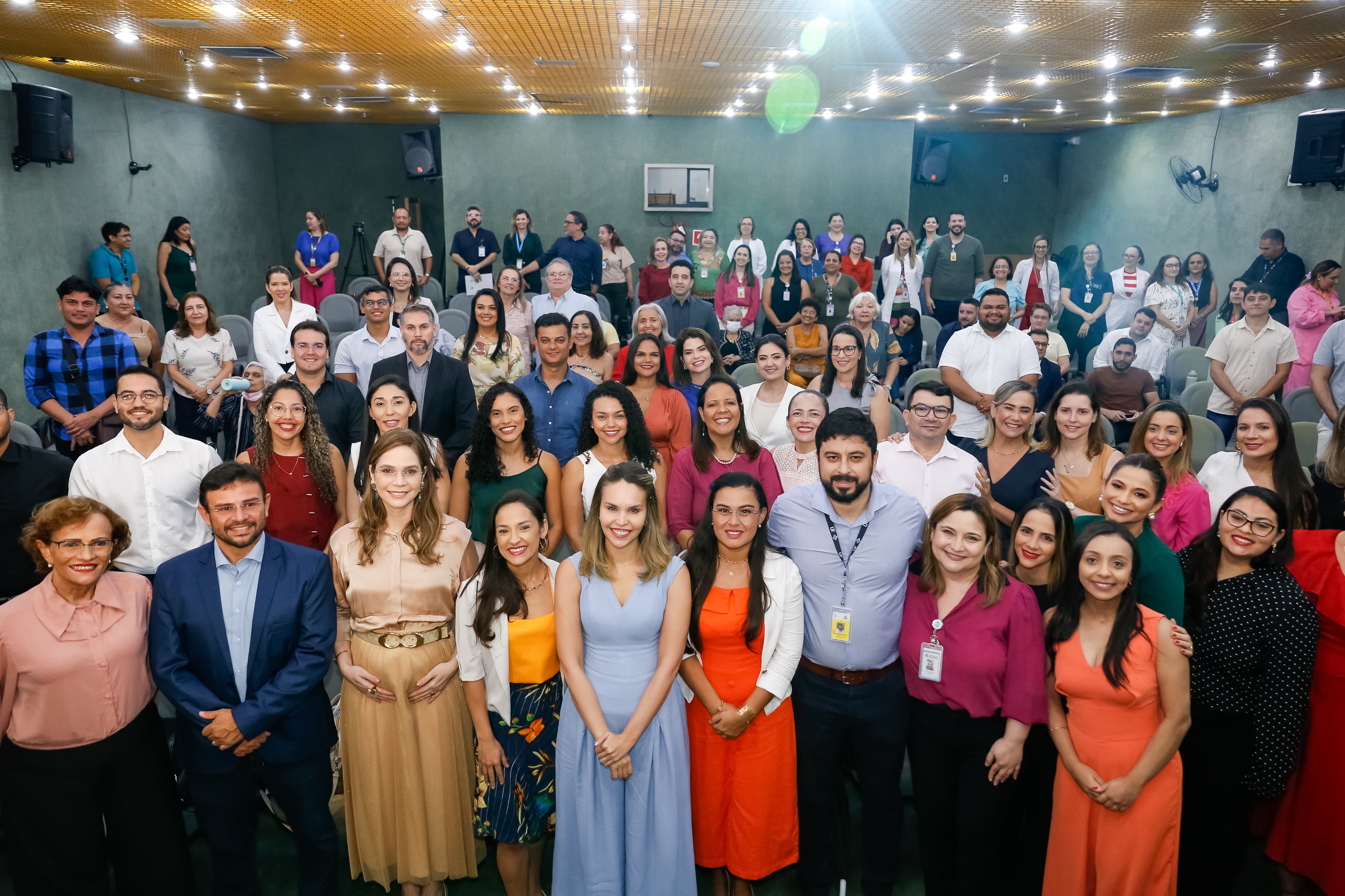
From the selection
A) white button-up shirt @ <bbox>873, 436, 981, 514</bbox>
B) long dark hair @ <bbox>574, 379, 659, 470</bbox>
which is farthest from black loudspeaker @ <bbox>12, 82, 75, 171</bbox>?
white button-up shirt @ <bbox>873, 436, 981, 514</bbox>

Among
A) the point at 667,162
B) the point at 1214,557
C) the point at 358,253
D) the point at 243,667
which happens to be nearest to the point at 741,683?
the point at 243,667

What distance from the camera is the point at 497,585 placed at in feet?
9.01

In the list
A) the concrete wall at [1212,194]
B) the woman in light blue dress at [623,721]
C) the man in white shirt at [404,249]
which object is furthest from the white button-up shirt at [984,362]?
the man in white shirt at [404,249]

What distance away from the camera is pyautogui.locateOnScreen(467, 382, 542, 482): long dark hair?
3.57 metres

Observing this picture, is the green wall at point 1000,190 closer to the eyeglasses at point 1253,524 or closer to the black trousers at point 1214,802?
the eyeglasses at point 1253,524

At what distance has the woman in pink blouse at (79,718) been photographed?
2.53m

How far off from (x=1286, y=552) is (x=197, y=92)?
1297cm

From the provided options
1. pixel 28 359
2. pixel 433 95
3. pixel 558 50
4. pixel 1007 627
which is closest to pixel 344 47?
pixel 558 50

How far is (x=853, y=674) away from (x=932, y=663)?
27 cm

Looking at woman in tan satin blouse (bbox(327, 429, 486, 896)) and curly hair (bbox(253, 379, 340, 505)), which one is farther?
curly hair (bbox(253, 379, 340, 505))

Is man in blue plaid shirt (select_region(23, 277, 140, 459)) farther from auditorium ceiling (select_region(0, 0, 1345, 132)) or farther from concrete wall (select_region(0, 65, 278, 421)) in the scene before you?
concrete wall (select_region(0, 65, 278, 421))

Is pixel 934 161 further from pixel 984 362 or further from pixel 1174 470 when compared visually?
pixel 1174 470

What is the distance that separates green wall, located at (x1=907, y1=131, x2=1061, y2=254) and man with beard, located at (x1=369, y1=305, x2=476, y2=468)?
14.2m

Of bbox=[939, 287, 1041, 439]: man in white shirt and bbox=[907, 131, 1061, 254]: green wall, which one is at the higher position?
bbox=[907, 131, 1061, 254]: green wall
